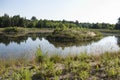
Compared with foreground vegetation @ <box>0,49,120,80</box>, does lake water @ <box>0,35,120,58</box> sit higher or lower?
lower

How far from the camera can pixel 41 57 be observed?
8438mm

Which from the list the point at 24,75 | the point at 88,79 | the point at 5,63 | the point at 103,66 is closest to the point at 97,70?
the point at 103,66

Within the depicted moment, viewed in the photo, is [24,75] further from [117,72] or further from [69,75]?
[117,72]

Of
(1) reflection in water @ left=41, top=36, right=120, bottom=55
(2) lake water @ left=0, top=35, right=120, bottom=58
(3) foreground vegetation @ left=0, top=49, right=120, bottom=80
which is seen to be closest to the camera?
(3) foreground vegetation @ left=0, top=49, right=120, bottom=80

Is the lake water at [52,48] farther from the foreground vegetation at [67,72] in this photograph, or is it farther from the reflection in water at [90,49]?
the foreground vegetation at [67,72]

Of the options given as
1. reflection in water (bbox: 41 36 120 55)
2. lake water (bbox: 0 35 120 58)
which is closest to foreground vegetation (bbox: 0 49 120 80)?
lake water (bbox: 0 35 120 58)

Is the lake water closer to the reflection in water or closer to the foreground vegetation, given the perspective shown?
the reflection in water

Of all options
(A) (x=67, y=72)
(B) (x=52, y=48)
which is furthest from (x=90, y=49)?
(B) (x=52, y=48)

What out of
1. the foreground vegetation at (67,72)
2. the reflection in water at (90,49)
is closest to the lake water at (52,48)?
the reflection in water at (90,49)

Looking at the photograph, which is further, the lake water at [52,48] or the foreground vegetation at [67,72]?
the lake water at [52,48]

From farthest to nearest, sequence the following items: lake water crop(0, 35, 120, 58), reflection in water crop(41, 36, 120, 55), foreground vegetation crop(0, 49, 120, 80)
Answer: lake water crop(0, 35, 120, 58) → reflection in water crop(41, 36, 120, 55) → foreground vegetation crop(0, 49, 120, 80)

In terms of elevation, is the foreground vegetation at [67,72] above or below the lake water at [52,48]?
above

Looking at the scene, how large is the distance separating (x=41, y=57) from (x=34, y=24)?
82349 millimetres

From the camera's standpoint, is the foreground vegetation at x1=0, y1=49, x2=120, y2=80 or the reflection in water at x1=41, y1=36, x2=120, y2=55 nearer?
the foreground vegetation at x1=0, y1=49, x2=120, y2=80
